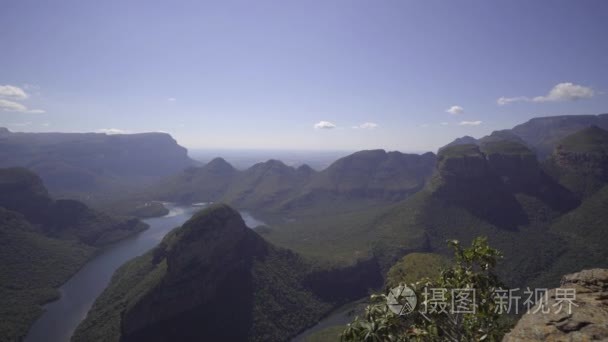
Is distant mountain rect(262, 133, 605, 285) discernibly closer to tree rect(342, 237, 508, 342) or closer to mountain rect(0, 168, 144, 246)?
mountain rect(0, 168, 144, 246)

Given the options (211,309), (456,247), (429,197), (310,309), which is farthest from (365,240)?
(456,247)

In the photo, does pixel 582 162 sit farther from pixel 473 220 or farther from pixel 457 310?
pixel 457 310

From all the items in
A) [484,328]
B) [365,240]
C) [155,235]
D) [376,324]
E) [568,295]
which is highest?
[568,295]

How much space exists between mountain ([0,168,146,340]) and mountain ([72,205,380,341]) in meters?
18.5

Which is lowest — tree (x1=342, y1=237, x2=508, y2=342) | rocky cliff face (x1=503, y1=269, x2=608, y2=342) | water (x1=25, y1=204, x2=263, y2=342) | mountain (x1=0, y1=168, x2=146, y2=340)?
water (x1=25, y1=204, x2=263, y2=342)

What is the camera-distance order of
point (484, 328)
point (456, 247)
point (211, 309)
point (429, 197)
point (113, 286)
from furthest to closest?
1. point (429, 197)
2. point (113, 286)
3. point (211, 309)
4. point (456, 247)
5. point (484, 328)

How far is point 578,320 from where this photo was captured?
432 inches

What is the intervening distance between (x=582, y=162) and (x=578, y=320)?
534 ft

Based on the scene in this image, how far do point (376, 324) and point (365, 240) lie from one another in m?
109

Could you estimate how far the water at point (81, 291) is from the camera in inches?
2982

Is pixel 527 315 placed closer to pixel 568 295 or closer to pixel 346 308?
pixel 568 295

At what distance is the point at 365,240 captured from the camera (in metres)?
118

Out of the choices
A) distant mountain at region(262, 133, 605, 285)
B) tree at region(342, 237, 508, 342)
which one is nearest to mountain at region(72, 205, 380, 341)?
distant mountain at region(262, 133, 605, 285)

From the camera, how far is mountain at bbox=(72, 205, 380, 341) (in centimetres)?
6912
